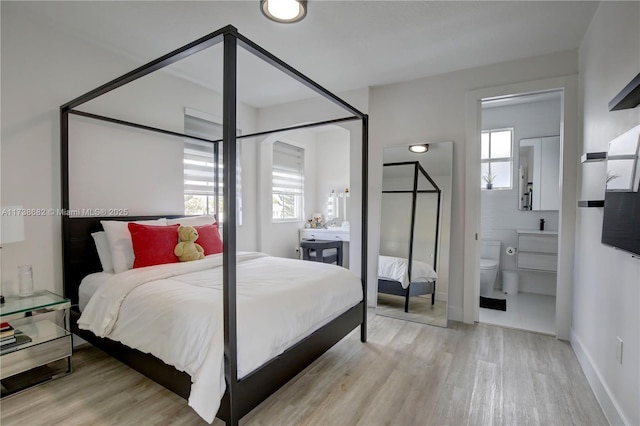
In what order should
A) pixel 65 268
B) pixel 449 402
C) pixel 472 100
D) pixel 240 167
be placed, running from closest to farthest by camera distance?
pixel 449 402, pixel 65 268, pixel 472 100, pixel 240 167

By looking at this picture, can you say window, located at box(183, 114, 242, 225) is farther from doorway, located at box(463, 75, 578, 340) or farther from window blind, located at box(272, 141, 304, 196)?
doorway, located at box(463, 75, 578, 340)

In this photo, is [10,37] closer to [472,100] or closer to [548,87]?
[472,100]

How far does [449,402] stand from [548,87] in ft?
9.50

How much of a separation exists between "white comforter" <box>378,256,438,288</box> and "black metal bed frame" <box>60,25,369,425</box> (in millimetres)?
1037

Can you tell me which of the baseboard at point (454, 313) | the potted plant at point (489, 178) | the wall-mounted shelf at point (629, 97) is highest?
the wall-mounted shelf at point (629, 97)

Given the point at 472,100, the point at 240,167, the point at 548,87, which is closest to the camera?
the point at 548,87

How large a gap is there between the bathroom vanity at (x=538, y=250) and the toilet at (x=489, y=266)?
0.29 m

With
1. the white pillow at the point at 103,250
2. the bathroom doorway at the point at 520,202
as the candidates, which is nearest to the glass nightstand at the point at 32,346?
the white pillow at the point at 103,250

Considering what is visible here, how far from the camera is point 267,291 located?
199 cm

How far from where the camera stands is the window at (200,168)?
3734 mm

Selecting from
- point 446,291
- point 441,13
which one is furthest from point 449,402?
point 441,13

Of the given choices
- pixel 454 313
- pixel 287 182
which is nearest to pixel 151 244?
pixel 287 182

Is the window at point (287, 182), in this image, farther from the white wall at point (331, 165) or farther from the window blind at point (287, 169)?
the white wall at point (331, 165)

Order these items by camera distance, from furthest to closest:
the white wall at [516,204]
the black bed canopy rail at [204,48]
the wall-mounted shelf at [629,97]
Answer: the white wall at [516,204] < the black bed canopy rail at [204,48] < the wall-mounted shelf at [629,97]
